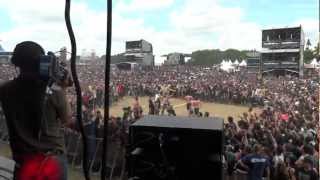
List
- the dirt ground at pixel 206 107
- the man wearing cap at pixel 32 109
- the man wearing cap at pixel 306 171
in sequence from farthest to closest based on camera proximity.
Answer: the dirt ground at pixel 206 107 → the man wearing cap at pixel 306 171 → the man wearing cap at pixel 32 109

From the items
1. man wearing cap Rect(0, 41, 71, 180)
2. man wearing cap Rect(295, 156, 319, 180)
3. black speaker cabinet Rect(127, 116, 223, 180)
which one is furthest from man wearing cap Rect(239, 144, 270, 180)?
man wearing cap Rect(0, 41, 71, 180)

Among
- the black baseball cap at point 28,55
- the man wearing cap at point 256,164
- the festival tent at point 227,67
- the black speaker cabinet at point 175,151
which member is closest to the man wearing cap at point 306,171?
the man wearing cap at point 256,164

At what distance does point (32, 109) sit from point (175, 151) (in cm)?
Answer: 70

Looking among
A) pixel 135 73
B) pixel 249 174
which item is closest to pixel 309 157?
pixel 249 174

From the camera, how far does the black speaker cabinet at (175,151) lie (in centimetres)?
227

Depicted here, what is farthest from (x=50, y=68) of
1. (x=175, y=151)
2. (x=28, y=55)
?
(x=175, y=151)

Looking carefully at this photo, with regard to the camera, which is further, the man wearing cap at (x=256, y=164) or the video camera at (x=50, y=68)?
the man wearing cap at (x=256, y=164)

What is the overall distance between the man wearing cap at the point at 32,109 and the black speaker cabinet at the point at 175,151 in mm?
358

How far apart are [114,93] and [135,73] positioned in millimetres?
16140

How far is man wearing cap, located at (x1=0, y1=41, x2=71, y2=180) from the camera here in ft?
7.12

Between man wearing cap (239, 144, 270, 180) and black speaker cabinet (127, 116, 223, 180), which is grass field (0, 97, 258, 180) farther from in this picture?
black speaker cabinet (127, 116, 223, 180)

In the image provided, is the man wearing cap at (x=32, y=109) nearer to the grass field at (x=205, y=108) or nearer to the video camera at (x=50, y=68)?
the video camera at (x=50, y=68)

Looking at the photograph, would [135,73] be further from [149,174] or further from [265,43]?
[149,174]

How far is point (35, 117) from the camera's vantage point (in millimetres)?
2176
